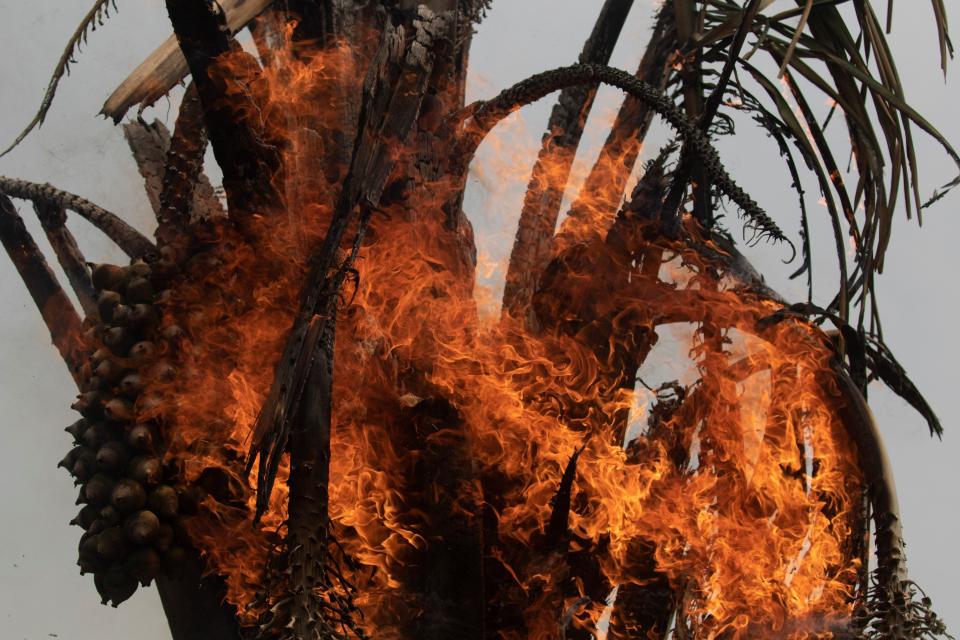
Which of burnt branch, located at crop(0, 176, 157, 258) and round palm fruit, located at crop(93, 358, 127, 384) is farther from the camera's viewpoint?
burnt branch, located at crop(0, 176, 157, 258)

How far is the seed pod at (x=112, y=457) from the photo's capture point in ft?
10.1

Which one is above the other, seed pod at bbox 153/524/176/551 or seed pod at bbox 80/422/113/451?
seed pod at bbox 80/422/113/451

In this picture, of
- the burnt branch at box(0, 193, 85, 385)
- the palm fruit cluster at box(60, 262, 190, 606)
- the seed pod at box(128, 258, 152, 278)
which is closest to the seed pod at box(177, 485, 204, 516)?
the palm fruit cluster at box(60, 262, 190, 606)

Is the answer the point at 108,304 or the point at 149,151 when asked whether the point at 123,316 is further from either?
the point at 149,151

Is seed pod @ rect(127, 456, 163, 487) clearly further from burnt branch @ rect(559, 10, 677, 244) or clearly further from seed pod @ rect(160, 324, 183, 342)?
burnt branch @ rect(559, 10, 677, 244)

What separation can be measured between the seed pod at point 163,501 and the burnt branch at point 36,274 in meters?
1.11

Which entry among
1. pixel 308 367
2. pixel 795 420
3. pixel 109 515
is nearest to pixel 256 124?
pixel 308 367

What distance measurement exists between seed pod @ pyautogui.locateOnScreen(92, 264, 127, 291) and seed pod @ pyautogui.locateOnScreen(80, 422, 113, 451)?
0.45 m

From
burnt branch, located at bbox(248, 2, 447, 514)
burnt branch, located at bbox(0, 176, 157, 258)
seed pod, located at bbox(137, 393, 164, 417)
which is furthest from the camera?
burnt branch, located at bbox(0, 176, 157, 258)

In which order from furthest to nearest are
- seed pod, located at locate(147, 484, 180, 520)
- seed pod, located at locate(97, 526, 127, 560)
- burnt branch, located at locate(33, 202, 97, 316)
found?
burnt branch, located at locate(33, 202, 97, 316)
seed pod, located at locate(147, 484, 180, 520)
seed pod, located at locate(97, 526, 127, 560)

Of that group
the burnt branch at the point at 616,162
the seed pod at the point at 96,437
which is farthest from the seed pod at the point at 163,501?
the burnt branch at the point at 616,162

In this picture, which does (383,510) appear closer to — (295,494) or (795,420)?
(295,494)

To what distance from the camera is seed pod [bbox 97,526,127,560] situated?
296 cm

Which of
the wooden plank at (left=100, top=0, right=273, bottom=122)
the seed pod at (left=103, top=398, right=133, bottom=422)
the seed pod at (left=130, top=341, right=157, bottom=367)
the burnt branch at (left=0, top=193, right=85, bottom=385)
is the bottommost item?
the seed pod at (left=103, top=398, right=133, bottom=422)
